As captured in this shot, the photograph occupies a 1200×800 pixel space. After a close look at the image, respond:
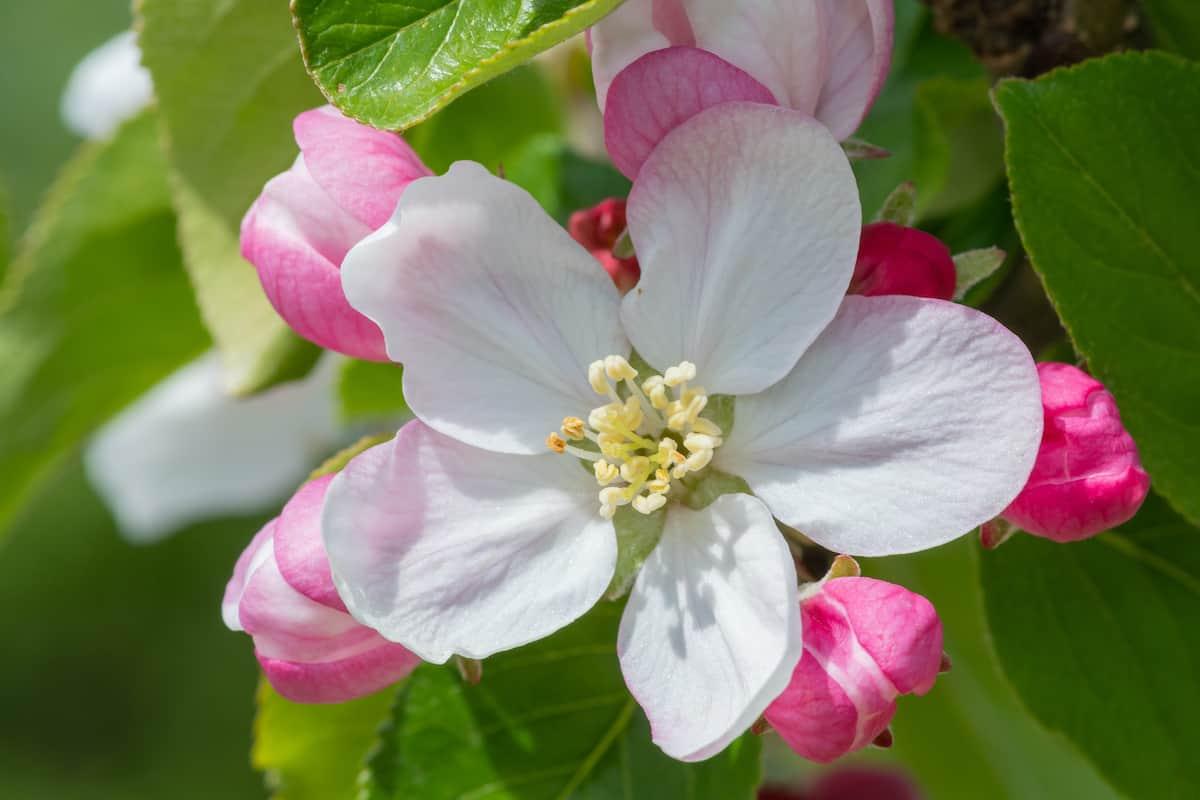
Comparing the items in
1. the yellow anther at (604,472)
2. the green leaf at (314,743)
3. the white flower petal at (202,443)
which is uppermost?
the yellow anther at (604,472)

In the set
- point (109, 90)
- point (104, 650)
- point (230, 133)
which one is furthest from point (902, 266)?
point (104, 650)

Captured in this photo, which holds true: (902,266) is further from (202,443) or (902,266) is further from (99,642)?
(99,642)

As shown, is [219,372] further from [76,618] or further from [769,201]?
[76,618]

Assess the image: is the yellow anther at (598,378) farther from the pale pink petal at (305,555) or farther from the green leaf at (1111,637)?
the green leaf at (1111,637)

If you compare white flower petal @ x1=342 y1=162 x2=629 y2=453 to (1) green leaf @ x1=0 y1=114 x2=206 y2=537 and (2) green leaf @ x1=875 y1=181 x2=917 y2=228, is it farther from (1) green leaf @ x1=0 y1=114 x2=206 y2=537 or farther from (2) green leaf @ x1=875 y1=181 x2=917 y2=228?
(1) green leaf @ x1=0 y1=114 x2=206 y2=537

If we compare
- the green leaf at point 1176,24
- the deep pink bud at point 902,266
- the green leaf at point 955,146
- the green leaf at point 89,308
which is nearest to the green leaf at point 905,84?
the green leaf at point 955,146

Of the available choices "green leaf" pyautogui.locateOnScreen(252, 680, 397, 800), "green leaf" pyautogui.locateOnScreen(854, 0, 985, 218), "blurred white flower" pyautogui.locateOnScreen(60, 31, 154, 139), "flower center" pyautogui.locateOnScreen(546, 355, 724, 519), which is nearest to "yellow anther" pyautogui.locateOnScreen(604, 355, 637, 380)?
"flower center" pyautogui.locateOnScreen(546, 355, 724, 519)

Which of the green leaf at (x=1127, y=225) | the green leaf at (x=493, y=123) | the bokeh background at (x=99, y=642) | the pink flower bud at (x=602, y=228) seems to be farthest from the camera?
the bokeh background at (x=99, y=642)
